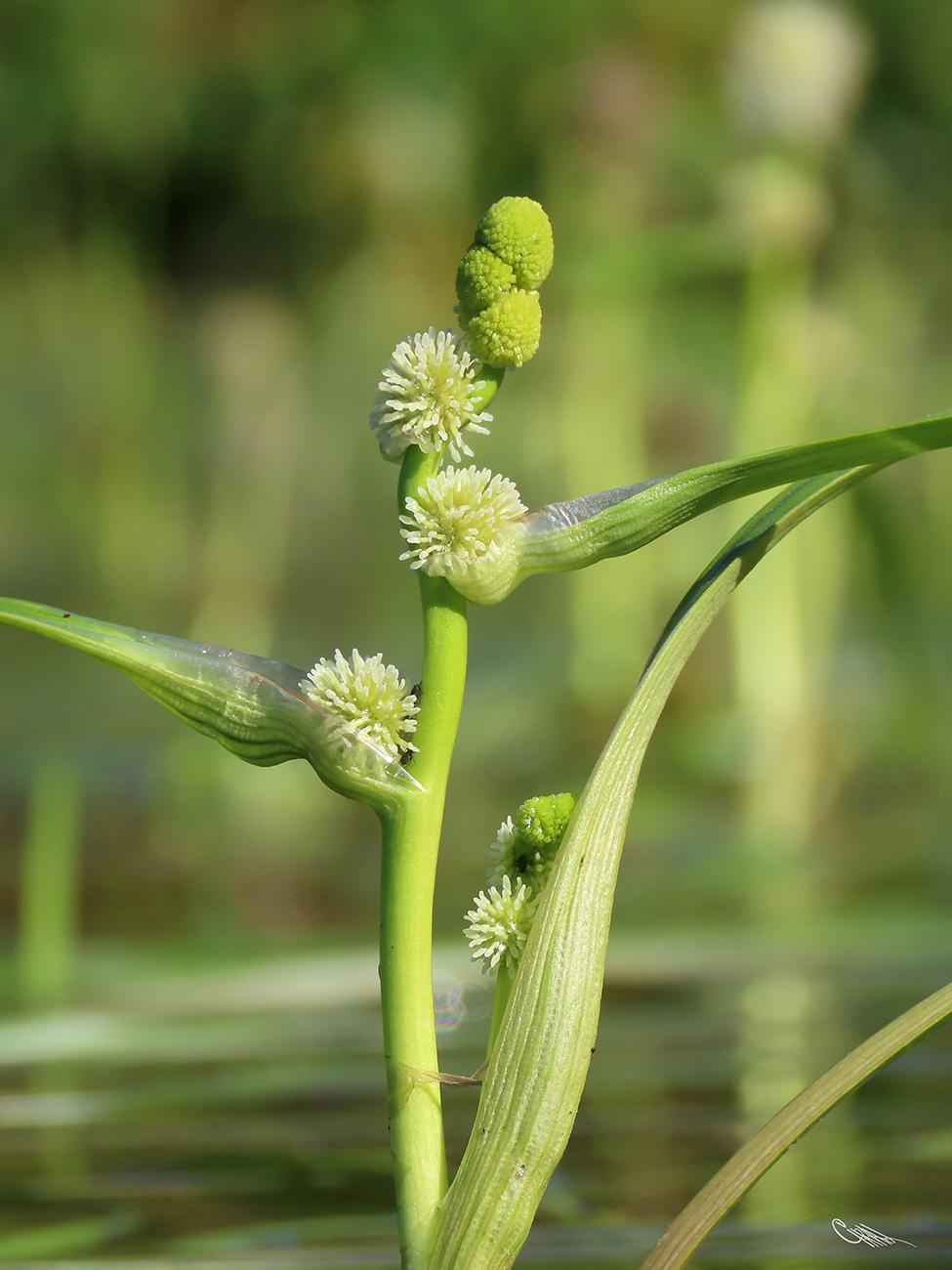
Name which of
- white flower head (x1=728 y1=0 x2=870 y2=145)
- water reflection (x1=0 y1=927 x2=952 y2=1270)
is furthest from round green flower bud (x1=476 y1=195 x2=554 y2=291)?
white flower head (x1=728 y1=0 x2=870 y2=145)

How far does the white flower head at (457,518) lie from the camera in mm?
141

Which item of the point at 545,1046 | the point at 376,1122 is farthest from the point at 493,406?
the point at 545,1046

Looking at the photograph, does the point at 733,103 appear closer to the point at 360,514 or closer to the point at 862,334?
the point at 862,334

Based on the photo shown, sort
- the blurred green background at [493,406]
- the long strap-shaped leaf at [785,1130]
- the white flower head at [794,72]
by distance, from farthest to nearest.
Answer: the white flower head at [794,72], the blurred green background at [493,406], the long strap-shaped leaf at [785,1130]

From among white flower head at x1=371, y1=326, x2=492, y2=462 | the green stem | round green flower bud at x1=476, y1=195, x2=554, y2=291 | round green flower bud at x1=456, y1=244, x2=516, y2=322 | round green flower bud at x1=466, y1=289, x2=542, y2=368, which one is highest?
round green flower bud at x1=476, y1=195, x2=554, y2=291

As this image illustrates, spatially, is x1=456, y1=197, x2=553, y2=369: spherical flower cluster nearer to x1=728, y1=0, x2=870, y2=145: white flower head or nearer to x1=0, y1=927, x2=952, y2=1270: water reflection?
x1=0, y1=927, x2=952, y2=1270: water reflection

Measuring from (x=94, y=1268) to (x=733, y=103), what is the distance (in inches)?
39.4

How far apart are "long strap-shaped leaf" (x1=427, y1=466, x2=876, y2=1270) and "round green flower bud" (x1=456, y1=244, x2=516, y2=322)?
0.16 ft

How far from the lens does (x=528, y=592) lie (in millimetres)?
1535

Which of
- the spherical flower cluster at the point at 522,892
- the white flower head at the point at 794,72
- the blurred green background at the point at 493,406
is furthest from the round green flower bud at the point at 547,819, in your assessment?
the white flower head at the point at 794,72

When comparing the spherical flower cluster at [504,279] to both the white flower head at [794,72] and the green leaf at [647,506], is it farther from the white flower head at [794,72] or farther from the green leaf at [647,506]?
the white flower head at [794,72]

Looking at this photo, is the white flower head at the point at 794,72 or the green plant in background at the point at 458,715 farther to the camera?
the white flower head at the point at 794,72

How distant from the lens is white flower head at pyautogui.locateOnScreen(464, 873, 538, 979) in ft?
0.47
